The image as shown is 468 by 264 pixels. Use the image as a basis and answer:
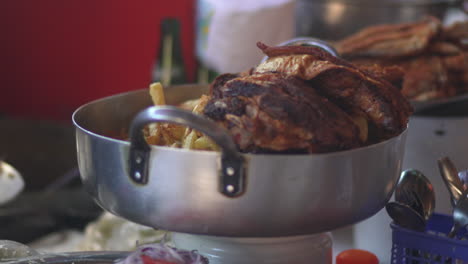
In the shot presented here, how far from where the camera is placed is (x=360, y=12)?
73.5 inches

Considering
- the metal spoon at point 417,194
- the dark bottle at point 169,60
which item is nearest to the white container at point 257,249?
the metal spoon at point 417,194

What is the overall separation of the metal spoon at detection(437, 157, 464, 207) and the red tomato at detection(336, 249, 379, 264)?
124 mm

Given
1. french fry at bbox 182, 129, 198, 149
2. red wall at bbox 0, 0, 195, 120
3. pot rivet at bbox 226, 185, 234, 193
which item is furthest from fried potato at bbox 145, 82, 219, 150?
red wall at bbox 0, 0, 195, 120

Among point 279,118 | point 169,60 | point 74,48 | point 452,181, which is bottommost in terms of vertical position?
point 74,48

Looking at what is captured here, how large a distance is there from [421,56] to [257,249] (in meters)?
0.74

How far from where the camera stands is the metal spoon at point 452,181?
804 mm

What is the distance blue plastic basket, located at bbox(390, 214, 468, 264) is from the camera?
73 cm

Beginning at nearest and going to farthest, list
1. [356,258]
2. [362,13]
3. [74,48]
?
[356,258] → [362,13] → [74,48]

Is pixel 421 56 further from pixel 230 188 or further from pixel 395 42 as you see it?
pixel 230 188

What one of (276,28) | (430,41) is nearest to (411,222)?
(430,41)

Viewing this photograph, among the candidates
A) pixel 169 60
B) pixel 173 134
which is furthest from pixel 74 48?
pixel 173 134

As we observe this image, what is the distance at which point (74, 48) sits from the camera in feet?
9.52

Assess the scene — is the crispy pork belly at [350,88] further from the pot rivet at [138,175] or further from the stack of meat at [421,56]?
the stack of meat at [421,56]

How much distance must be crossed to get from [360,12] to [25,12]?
1.68 metres
